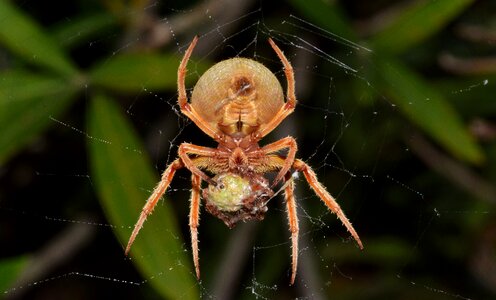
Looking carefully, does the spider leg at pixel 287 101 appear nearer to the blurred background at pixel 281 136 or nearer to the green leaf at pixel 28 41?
the blurred background at pixel 281 136

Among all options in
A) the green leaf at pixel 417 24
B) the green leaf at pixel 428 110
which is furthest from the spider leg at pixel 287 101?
the green leaf at pixel 417 24

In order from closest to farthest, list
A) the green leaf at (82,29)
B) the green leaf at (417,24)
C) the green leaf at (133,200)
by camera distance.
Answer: the green leaf at (133,200)
the green leaf at (417,24)
the green leaf at (82,29)

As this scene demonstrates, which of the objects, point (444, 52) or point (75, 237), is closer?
point (75, 237)

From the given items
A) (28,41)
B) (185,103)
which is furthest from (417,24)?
(28,41)

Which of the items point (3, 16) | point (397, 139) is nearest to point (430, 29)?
point (397, 139)

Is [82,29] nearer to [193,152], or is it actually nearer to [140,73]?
[140,73]

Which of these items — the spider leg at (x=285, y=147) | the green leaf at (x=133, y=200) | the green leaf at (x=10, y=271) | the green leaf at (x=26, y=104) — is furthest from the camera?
the green leaf at (x=26, y=104)

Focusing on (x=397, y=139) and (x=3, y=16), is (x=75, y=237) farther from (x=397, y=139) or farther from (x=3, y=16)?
(x=397, y=139)
